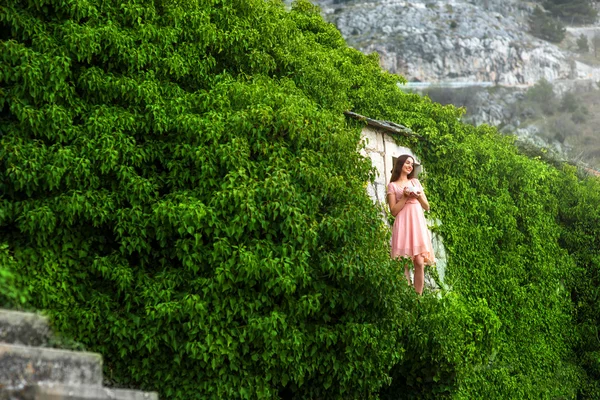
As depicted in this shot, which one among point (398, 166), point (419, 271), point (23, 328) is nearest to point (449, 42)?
point (398, 166)

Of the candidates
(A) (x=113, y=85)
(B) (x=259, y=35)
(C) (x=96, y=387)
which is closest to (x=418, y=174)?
(B) (x=259, y=35)

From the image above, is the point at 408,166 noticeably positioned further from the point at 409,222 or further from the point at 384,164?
the point at 384,164

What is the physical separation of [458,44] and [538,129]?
63.2ft

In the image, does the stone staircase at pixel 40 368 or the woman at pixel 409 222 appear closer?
the stone staircase at pixel 40 368

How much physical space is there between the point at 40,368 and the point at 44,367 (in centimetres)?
2

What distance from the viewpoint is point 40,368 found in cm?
408

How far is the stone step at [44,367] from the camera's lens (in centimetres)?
392

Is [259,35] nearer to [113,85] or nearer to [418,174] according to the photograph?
[113,85]

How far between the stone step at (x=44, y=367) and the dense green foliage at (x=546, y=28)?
3636 inches

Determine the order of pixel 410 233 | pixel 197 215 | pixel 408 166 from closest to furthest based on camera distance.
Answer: pixel 197 215, pixel 410 233, pixel 408 166

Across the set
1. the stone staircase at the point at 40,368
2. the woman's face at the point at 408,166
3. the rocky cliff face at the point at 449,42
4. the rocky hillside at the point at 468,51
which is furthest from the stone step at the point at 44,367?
the rocky cliff face at the point at 449,42

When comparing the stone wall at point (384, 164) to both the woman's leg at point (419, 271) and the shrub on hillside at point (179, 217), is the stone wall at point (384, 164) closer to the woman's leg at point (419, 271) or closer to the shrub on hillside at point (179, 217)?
the woman's leg at point (419, 271)

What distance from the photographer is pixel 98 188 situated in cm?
781

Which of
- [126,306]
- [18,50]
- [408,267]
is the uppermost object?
[18,50]
